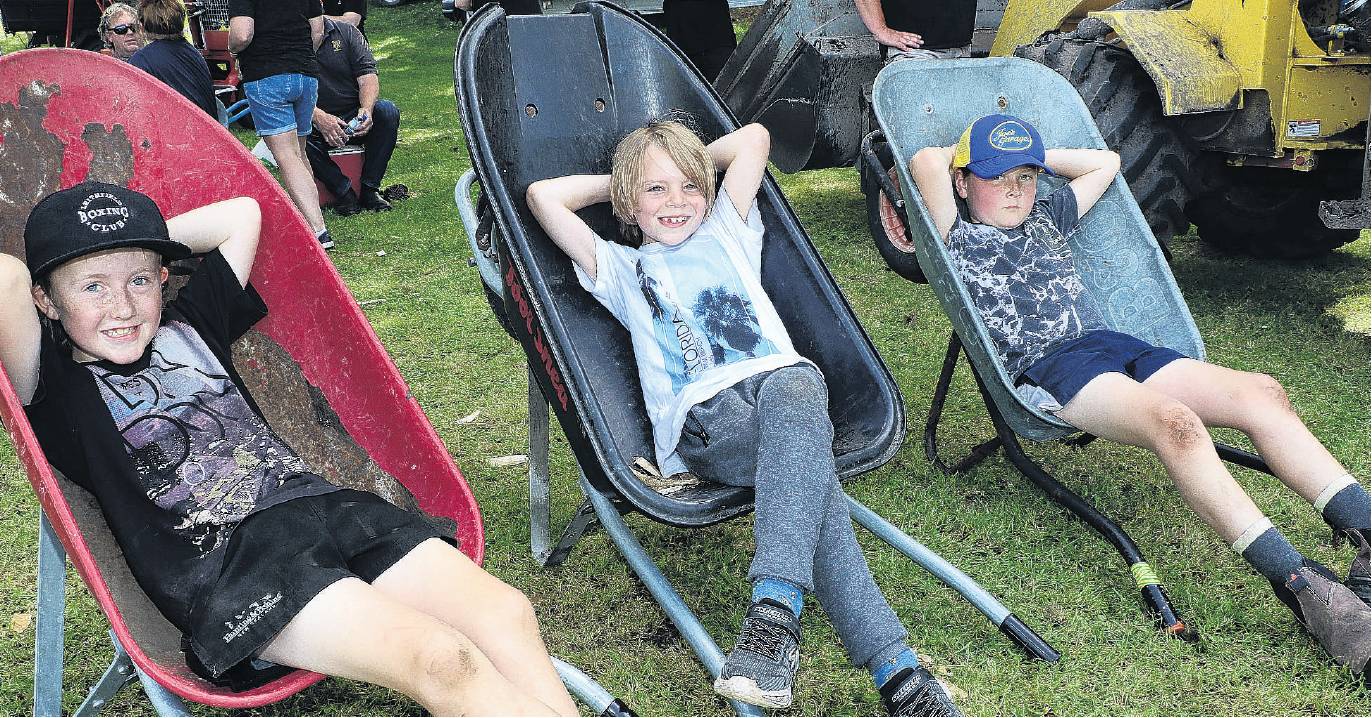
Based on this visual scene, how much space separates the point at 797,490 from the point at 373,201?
4753mm

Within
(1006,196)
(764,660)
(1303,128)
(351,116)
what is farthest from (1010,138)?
(351,116)

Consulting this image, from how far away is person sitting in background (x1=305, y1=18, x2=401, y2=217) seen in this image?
6195 millimetres

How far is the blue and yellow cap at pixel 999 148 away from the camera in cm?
303

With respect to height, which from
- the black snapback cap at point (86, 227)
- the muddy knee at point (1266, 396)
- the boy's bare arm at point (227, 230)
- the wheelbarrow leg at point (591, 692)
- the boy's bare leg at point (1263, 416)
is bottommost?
the wheelbarrow leg at point (591, 692)

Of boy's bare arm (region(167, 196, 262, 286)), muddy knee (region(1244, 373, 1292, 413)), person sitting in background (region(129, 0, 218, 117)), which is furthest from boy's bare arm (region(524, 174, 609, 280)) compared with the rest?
person sitting in background (region(129, 0, 218, 117))

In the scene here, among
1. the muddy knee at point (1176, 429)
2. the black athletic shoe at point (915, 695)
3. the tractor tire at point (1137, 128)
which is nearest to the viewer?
the black athletic shoe at point (915, 695)

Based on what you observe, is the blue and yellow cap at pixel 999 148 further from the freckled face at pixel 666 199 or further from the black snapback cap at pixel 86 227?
the black snapback cap at pixel 86 227

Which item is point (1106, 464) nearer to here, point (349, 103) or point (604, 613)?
point (604, 613)

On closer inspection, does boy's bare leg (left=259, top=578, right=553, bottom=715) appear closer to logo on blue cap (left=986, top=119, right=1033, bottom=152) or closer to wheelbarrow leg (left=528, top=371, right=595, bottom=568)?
wheelbarrow leg (left=528, top=371, right=595, bottom=568)

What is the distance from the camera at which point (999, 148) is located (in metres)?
3.05

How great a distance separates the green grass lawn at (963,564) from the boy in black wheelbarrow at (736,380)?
330mm

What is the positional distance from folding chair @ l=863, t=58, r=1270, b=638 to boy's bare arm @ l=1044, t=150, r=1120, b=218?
5cm

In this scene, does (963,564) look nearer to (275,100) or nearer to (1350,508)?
(1350,508)

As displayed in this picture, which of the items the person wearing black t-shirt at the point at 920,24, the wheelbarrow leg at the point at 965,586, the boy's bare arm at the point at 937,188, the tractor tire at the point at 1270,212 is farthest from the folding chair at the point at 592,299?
the tractor tire at the point at 1270,212
